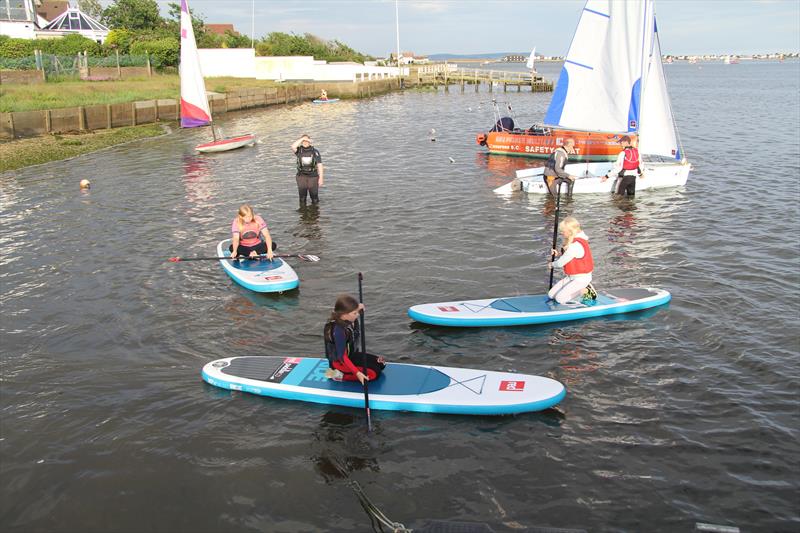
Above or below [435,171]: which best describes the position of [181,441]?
below

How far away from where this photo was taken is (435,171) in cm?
2764

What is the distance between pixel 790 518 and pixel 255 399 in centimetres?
726

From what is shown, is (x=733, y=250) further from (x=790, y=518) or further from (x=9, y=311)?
(x=9, y=311)

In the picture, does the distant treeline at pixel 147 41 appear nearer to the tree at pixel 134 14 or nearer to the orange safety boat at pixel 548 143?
the tree at pixel 134 14

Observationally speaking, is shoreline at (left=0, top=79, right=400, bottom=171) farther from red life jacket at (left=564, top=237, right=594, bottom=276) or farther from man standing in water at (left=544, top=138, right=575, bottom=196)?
red life jacket at (left=564, top=237, right=594, bottom=276)

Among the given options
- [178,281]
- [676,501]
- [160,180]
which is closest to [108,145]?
[160,180]

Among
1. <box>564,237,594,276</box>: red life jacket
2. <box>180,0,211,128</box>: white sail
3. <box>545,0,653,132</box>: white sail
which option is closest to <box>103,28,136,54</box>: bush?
<box>180,0,211,128</box>: white sail

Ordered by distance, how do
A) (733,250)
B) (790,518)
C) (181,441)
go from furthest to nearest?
(733,250) → (181,441) → (790,518)

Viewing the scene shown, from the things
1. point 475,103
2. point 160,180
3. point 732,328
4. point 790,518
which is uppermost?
point 475,103

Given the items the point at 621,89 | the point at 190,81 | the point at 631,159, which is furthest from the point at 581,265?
the point at 190,81

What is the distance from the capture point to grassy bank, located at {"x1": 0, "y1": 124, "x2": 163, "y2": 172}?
27.2 metres

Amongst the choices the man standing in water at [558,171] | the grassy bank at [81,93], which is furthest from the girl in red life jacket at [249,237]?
the grassy bank at [81,93]

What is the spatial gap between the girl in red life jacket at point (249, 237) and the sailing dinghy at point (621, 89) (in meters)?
11.4

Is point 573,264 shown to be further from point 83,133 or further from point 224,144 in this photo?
point 83,133
